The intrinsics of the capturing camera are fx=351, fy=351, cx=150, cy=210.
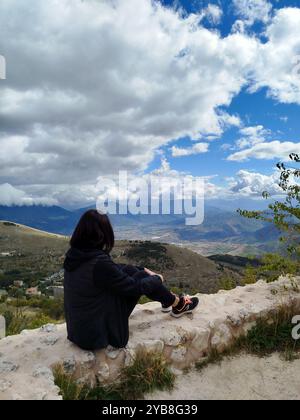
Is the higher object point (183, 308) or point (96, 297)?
point (96, 297)

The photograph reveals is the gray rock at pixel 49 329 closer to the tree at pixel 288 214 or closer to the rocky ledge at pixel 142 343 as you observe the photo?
the rocky ledge at pixel 142 343

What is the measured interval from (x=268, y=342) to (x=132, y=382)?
234 cm

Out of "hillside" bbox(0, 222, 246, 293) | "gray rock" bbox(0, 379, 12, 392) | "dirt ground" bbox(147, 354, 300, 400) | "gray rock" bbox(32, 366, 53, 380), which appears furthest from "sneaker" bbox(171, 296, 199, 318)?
"hillside" bbox(0, 222, 246, 293)

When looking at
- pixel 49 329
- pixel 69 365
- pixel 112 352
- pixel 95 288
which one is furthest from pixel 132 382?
pixel 49 329

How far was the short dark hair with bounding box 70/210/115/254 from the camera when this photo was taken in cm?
448

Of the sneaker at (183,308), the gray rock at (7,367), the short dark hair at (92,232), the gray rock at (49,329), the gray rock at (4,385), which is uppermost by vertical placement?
the short dark hair at (92,232)

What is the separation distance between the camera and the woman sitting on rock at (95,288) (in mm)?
4438

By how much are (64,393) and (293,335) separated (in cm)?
363

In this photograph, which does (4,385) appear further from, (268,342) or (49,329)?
(268,342)

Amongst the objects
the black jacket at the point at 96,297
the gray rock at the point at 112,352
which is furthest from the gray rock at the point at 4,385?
the gray rock at the point at 112,352

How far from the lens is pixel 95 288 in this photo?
14.7 ft

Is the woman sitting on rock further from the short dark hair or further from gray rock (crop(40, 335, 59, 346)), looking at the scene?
gray rock (crop(40, 335, 59, 346))

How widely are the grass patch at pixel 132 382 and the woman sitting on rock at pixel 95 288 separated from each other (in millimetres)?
357

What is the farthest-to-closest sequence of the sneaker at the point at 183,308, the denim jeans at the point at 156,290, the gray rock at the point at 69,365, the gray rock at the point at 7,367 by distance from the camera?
1. the sneaker at the point at 183,308
2. the denim jeans at the point at 156,290
3. the gray rock at the point at 69,365
4. the gray rock at the point at 7,367
